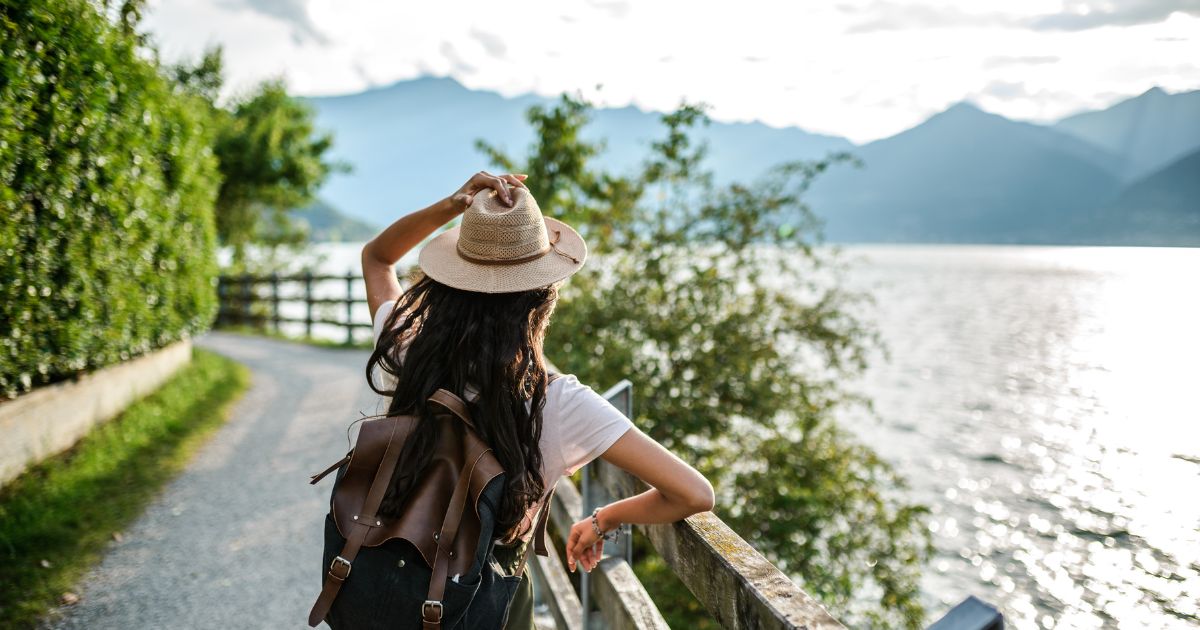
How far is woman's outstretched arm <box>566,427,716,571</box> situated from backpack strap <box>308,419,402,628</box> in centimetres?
50

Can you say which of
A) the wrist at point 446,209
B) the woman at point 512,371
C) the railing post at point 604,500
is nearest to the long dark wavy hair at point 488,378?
the woman at point 512,371

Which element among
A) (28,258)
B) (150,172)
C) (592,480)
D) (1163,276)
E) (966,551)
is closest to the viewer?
(592,480)

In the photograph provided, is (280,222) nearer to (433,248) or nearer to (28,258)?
(28,258)

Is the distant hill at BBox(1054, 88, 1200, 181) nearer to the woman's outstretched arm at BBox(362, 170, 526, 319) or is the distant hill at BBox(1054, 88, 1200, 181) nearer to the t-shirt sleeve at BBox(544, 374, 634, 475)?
the woman's outstretched arm at BBox(362, 170, 526, 319)

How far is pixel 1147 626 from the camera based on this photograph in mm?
10094

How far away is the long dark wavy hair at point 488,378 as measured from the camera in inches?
64.2

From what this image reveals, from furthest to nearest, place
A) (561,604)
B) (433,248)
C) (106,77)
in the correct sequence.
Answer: (106,77)
(561,604)
(433,248)

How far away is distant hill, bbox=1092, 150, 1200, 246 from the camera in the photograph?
116 feet

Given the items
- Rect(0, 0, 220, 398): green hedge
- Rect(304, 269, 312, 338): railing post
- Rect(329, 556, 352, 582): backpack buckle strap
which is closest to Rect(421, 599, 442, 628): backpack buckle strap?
Rect(329, 556, 352, 582): backpack buckle strap

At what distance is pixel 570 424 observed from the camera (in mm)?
1737

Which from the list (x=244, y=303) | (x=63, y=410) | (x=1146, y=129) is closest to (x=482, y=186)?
(x=63, y=410)

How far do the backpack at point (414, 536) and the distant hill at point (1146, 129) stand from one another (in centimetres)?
1757

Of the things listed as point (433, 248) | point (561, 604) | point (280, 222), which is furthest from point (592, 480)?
point (280, 222)

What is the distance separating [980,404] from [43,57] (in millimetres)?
23269
